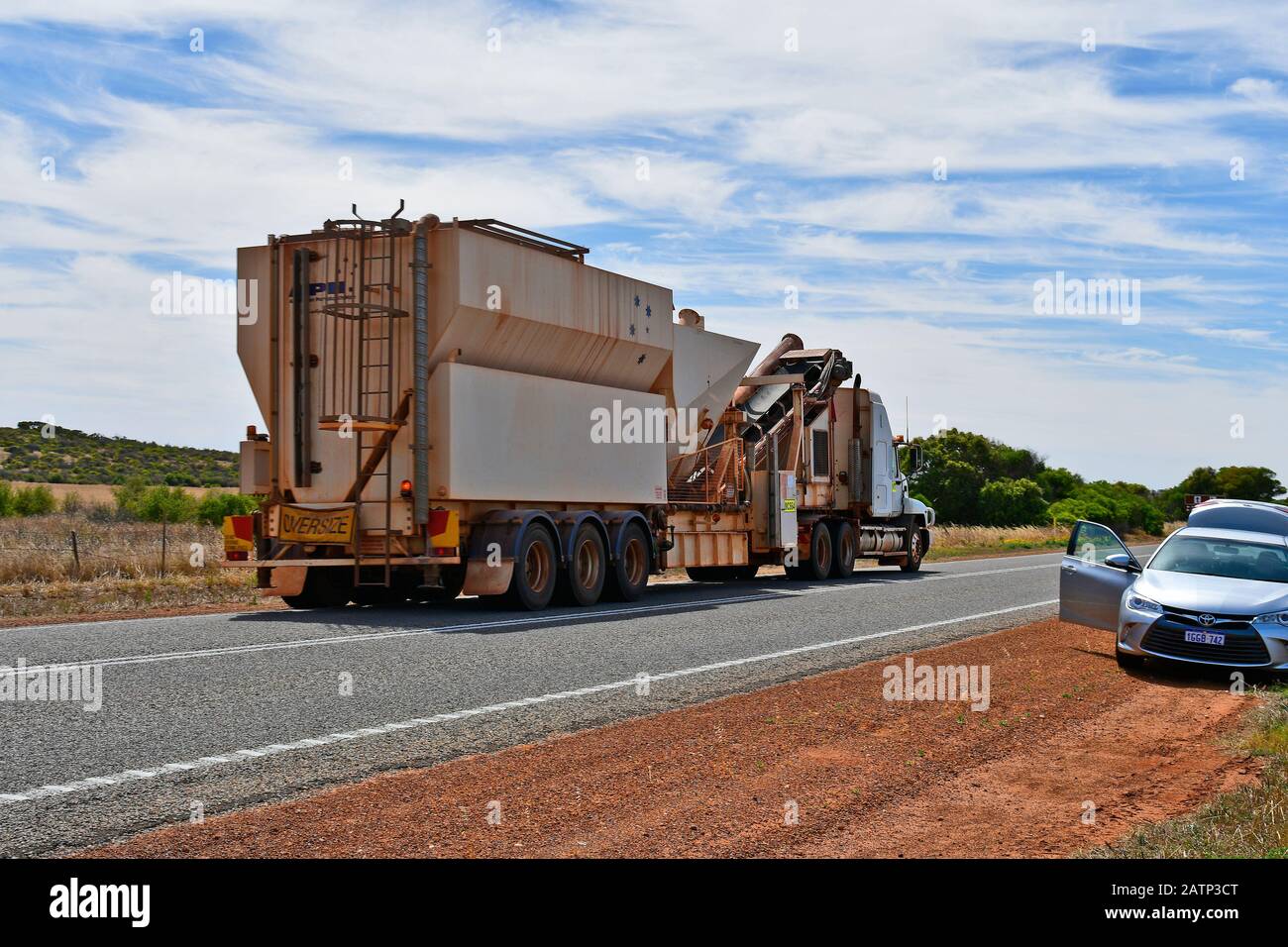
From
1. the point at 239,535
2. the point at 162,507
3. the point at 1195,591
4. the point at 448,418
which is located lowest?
the point at 1195,591

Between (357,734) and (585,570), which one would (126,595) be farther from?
(357,734)

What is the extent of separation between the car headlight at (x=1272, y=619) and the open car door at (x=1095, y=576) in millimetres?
1605

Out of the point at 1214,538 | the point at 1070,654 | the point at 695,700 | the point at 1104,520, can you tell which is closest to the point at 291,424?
the point at 695,700

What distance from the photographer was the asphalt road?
22.2ft

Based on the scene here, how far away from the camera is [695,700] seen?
1007 centimetres

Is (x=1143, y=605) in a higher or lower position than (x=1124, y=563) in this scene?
lower

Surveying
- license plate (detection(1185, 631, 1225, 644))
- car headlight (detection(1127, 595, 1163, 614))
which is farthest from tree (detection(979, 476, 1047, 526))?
license plate (detection(1185, 631, 1225, 644))

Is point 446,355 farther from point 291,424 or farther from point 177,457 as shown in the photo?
point 177,457

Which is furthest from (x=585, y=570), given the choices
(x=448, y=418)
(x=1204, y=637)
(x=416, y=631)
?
(x=1204, y=637)

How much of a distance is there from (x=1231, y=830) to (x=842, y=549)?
Result: 22352 millimetres

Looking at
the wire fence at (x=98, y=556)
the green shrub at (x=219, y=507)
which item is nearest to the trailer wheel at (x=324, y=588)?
the wire fence at (x=98, y=556)

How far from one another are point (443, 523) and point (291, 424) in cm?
257

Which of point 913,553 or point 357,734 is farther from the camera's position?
point 913,553

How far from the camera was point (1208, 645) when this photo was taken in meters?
11.5
